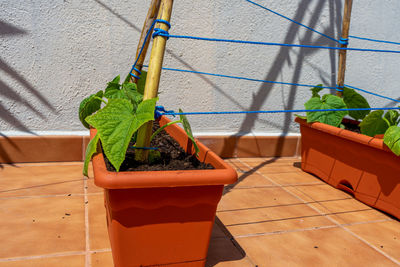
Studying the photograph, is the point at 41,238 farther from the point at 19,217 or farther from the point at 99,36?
the point at 99,36

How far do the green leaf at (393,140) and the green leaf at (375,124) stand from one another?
0.72 feet

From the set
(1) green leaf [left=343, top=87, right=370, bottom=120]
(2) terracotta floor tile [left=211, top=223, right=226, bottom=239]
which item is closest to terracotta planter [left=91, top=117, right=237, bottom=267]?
(2) terracotta floor tile [left=211, top=223, right=226, bottom=239]

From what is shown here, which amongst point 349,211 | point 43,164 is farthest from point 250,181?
point 43,164

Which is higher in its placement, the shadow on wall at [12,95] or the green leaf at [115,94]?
the green leaf at [115,94]

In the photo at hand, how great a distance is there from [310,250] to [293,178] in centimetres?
72

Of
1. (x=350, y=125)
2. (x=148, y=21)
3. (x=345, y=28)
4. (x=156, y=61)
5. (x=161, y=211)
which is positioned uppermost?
(x=345, y=28)

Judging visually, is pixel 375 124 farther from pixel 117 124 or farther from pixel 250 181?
pixel 117 124

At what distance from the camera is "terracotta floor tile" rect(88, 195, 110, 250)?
1039mm

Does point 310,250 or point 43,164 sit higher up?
point 310,250

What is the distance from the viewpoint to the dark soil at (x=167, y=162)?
89cm

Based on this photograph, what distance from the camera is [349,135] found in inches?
60.9

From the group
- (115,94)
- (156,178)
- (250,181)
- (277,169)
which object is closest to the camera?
(156,178)

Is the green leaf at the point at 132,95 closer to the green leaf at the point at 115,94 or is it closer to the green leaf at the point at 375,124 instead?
the green leaf at the point at 115,94

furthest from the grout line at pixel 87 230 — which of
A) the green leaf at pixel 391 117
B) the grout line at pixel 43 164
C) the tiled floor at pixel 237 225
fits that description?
the green leaf at pixel 391 117
